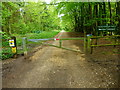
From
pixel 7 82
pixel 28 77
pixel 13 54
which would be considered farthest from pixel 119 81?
pixel 13 54

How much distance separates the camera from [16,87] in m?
3.10

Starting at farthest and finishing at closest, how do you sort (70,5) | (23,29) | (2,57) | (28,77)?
(23,29) < (70,5) < (2,57) < (28,77)

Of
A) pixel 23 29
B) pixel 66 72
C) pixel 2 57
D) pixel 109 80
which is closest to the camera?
pixel 109 80

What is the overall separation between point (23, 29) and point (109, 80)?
1486cm

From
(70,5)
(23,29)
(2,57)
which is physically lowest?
(2,57)

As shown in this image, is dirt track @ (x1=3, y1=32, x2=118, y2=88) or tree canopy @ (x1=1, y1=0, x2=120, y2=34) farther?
tree canopy @ (x1=1, y1=0, x2=120, y2=34)

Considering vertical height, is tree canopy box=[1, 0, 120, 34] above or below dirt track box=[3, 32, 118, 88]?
above

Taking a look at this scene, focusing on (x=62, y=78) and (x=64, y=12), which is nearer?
(x=62, y=78)

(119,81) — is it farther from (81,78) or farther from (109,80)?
(81,78)

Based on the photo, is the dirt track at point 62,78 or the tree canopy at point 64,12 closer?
Answer: the dirt track at point 62,78

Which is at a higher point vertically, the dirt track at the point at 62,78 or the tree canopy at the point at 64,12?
the tree canopy at the point at 64,12

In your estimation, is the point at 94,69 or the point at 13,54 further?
the point at 13,54

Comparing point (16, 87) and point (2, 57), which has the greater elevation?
point (2, 57)

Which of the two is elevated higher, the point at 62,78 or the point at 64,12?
the point at 64,12
